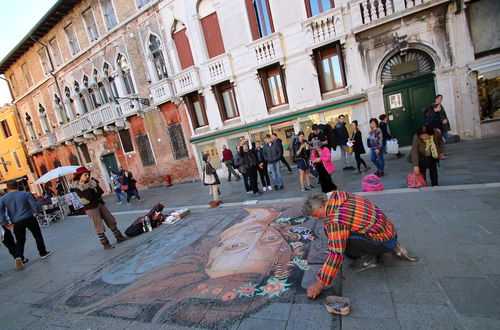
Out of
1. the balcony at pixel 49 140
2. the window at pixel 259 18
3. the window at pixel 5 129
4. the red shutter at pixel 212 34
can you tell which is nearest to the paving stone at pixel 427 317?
the window at pixel 259 18

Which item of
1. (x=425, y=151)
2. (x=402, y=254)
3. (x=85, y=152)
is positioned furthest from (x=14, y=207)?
(x=85, y=152)

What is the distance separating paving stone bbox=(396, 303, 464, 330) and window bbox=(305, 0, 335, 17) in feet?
35.5

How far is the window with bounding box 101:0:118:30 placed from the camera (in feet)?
48.7

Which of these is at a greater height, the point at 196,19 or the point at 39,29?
the point at 39,29

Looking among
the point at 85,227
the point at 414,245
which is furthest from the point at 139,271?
the point at 85,227

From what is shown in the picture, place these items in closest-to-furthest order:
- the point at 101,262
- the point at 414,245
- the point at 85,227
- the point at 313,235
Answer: the point at 414,245
the point at 313,235
the point at 101,262
the point at 85,227

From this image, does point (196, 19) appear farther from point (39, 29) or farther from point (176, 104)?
point (39, 29)

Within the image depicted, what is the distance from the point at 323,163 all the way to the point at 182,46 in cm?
1093

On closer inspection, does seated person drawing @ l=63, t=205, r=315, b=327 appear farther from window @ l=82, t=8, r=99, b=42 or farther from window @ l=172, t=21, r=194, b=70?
window @ l=82, t=8, r=99, b=42

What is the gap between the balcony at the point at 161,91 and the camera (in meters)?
13.2

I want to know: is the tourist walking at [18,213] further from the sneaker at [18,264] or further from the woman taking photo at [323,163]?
the woman taking photo at [323,163]

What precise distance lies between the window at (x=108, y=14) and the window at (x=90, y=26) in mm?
1340

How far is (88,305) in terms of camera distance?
3666 millimetres

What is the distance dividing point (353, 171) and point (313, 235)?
4706 millimetres
